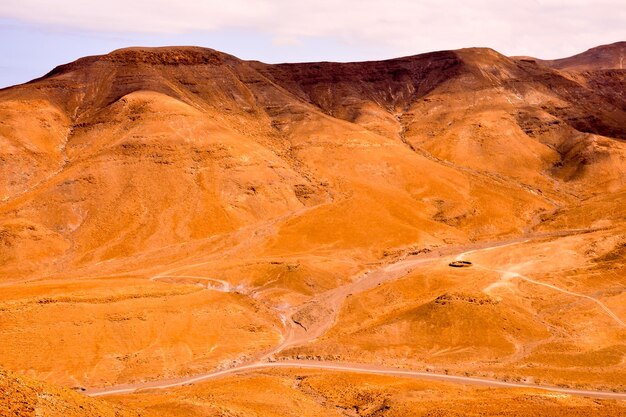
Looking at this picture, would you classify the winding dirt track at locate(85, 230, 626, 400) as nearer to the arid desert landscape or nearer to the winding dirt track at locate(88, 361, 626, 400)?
the winding dirt track at locate(88, 361, 626, 400)

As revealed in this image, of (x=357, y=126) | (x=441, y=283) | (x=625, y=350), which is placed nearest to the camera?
(x=625, y=350)

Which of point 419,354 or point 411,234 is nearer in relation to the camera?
point 419,354

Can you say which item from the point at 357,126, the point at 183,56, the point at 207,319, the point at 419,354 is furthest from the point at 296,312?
the point at 183,56

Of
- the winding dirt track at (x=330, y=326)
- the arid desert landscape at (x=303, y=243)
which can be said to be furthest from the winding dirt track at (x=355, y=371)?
→ the arid desert landscape at (x=303, y=243)

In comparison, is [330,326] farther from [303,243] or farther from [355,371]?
[303,243]

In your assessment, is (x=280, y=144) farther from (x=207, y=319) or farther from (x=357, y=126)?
(x=207, y=319)

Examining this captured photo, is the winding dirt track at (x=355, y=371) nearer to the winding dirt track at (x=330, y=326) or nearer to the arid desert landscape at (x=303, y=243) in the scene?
the winding dirt track at (x=330, y=326)
